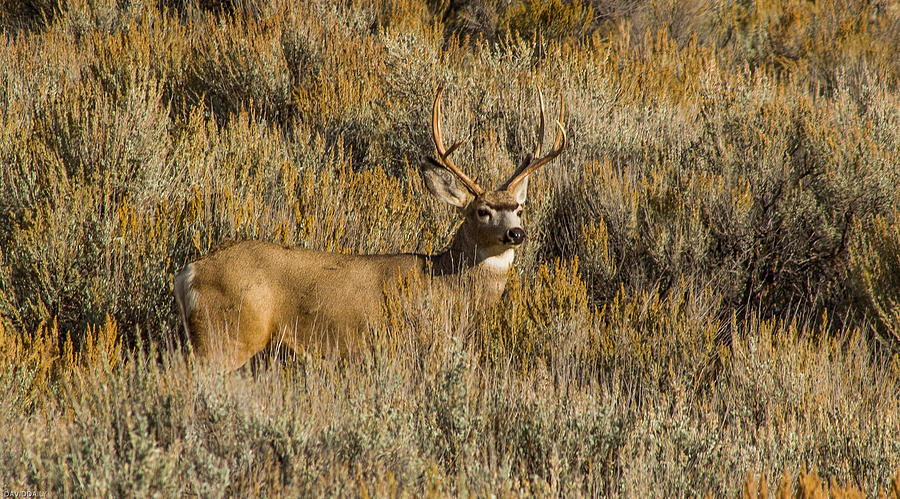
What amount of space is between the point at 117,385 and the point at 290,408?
67cm

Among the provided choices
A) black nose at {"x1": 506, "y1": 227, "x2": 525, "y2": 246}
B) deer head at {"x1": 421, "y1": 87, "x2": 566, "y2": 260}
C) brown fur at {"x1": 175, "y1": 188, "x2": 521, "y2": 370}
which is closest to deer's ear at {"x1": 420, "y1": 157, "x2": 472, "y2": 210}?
deer head at {"x1": 421, "y1": 87, "x2": 566, "y2": 260}

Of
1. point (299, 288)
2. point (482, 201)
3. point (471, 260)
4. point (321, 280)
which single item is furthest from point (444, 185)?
point (299, 288)

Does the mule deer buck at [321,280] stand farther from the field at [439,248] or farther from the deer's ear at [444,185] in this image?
the field at [439,248]

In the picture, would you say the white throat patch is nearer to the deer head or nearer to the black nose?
the deer head

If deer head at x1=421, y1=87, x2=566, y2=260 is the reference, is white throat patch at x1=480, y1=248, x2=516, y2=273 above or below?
below

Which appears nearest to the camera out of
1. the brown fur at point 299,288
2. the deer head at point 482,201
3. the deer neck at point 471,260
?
the brown fur at point 299,288

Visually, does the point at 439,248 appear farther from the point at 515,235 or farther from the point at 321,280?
the point at 321,280

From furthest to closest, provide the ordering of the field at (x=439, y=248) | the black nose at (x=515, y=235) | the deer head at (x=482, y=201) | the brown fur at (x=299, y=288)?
the deer head at (x=482, y=201) → the black nose at (x=515, y=235) → the brown fur at (x=299, y=288) → the field at (x=439, y=248)

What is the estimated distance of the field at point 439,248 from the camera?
3180mm

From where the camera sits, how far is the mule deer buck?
439cm

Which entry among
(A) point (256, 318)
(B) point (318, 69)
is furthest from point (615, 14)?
(A) point (256, 318)

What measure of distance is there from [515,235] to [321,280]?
111cm

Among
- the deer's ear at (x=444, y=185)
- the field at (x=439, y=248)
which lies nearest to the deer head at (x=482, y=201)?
the deer's ear at (x=444, y=185)

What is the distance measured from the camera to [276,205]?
5.76 meters
